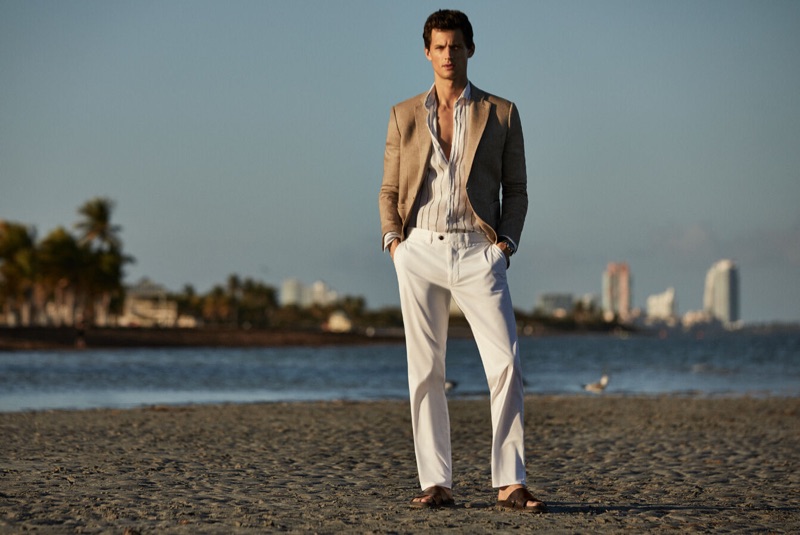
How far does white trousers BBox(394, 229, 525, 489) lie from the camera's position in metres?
4.67

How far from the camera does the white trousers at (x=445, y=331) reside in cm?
467

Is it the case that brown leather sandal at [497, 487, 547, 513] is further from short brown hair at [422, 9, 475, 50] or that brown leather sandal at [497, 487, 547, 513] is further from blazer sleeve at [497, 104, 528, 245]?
short brown hair at [422, 9, 475, 50]

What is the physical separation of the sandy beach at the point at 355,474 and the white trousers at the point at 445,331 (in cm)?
28

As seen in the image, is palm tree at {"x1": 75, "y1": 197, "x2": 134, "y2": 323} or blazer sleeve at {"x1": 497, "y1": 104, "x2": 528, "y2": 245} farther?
palm tree at {"x1": 75, "y1": 197, "x2": 134, "y2": 323}

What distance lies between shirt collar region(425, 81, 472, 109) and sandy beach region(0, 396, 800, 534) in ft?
6.28

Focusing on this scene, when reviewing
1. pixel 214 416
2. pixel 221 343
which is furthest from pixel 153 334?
pixel 214 416

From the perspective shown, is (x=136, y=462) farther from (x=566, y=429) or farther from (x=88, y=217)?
(x=88, y=217)

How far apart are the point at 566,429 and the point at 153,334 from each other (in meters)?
79.8

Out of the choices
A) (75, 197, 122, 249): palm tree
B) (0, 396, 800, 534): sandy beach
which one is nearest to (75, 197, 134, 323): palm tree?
(75, 197, 122, 249): palm tree

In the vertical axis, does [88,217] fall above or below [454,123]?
above

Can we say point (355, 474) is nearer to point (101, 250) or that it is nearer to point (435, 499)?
point (435, 499)

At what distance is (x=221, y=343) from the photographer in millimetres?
95312

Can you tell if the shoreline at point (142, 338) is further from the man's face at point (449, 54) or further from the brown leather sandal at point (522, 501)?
the man's face at point (449, 54)

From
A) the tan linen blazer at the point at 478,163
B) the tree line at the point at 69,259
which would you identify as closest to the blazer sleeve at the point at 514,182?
the tan linen blazer at the point at 478,163
